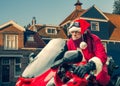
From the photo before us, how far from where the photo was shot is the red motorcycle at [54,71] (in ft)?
10.7

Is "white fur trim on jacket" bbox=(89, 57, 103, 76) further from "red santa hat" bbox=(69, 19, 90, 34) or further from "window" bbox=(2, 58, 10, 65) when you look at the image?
"window" bbox=(2, 58, 10, 65)

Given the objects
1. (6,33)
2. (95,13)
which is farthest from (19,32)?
(95,13)

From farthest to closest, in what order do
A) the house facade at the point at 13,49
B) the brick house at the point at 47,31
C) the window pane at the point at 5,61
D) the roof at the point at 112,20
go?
1. the roof at the point at 112,20
2. the brick house at the point at 47,31
3. the window pane at the point at 5,61
4. the house facade at the point at 13,49

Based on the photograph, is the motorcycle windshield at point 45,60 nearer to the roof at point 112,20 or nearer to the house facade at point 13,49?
the house facade at point 13,49

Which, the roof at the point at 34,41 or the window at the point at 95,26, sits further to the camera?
the window at the point at 95,26

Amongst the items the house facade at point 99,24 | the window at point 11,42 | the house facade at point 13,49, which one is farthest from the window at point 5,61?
the house facade at point 99,24

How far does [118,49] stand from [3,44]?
49.7 ft

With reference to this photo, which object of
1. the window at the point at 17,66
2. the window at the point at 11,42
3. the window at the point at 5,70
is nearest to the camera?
the window at the point at 5,70

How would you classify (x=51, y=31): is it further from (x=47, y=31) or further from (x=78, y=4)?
(x=78, y=4)

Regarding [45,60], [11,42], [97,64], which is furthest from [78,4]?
[45,60]

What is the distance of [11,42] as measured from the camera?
99.9ft

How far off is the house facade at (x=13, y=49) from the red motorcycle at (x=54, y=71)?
85.3 ft

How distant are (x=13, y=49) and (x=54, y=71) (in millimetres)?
27550

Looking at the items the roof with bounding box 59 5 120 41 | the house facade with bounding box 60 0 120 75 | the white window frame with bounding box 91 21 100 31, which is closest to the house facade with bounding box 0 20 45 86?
the roof with bounding box 59 5 120 41
